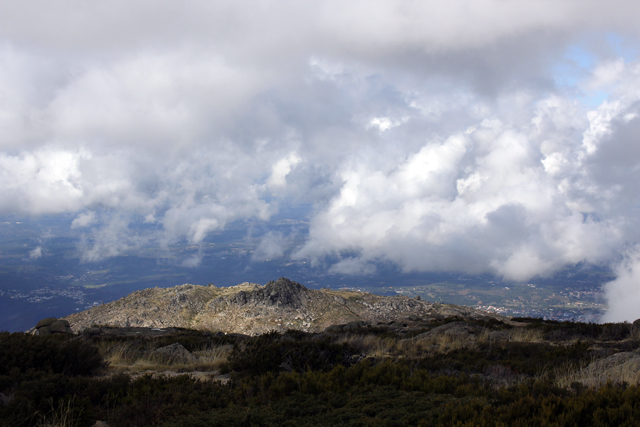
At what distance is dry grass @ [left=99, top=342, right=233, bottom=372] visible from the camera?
10.7 metres

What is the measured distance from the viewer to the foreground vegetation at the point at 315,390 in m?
4.97

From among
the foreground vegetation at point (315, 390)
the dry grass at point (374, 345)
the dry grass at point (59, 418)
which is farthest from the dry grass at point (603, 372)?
the dry grass at point (59, 418)

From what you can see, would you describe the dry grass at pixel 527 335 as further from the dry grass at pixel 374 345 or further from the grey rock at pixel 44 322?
the grey rock at pixel 44 322

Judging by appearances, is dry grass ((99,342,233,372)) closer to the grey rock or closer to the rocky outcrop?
the rocky outcrop

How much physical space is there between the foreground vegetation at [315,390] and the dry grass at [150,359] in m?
0.06

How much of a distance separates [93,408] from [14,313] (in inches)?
9038

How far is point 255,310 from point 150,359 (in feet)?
64.8

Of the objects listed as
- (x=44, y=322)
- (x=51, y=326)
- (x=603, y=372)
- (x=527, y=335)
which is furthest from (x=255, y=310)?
(x=603, y=372)

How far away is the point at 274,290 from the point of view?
33125 mm

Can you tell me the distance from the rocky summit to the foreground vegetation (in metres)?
18.7

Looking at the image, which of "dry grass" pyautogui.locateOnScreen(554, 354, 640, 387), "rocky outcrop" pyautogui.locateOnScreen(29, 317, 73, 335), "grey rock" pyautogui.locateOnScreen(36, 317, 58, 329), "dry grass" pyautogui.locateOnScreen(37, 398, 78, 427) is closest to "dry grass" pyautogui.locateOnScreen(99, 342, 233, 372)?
"dry grass" pyautogui.locateOnScreen(37, 398, 78, 427)

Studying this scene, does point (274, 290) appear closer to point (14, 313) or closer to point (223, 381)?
point (223, 381)

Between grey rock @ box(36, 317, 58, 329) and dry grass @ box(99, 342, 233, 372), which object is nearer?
dry grass @ box(99, 342, 233, 372)

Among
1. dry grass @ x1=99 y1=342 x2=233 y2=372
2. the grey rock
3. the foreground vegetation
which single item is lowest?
the grey rock
